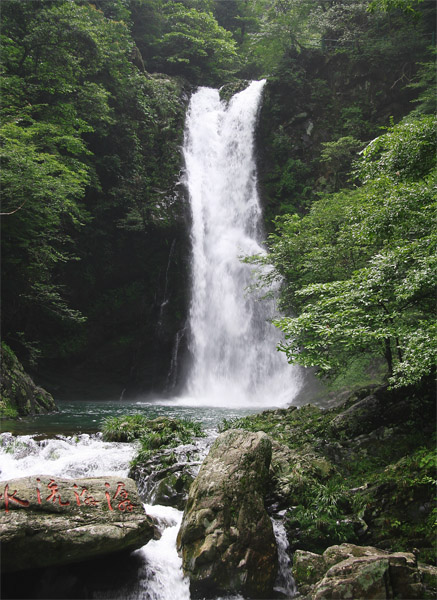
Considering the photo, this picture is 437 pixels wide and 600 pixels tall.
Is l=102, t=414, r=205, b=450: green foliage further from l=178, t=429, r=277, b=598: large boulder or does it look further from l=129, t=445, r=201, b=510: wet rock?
l=178, t=429, r=277, b=598: large boulder

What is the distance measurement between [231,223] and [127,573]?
1757 centimetres

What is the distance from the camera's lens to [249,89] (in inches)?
930

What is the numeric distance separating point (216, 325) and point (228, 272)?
2.70 meters

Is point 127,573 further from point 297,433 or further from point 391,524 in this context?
point 297,433

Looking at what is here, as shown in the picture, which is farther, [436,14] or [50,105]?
[436,14]

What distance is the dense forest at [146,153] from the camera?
12086 mm

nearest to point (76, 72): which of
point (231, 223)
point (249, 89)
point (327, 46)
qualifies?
point (231, 223)

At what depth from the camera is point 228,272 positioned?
1909 cm

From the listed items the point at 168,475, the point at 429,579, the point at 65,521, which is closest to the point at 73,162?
the point at 168,475

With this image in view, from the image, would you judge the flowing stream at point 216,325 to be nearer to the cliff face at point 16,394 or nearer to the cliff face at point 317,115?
the cliff face at point 16,394

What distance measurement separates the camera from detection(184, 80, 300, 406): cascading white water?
683 inches

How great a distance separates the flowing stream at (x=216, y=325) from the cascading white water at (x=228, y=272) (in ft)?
0.15

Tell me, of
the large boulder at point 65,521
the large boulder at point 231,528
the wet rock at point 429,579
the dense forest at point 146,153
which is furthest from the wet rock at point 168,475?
the dense forest at point 146,153

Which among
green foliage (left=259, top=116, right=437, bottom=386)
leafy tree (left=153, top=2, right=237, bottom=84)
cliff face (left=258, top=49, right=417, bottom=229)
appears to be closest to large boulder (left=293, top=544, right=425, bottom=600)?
green foliage (left=259, top=116, right=437, bottom=386)
